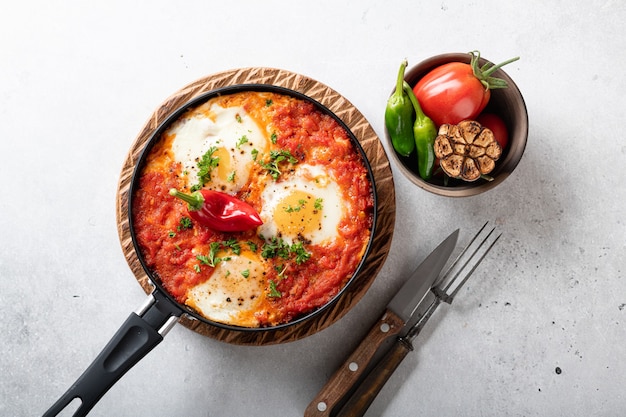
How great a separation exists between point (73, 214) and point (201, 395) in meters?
1.48

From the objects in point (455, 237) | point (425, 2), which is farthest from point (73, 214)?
point (425, 2)

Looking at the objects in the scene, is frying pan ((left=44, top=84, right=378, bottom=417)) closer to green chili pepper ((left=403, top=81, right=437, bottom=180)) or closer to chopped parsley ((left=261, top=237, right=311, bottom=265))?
chopped parsley ((left=261, top=237, right=311, bottom=265))

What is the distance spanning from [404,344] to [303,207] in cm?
117

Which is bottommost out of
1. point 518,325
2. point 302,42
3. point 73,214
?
point 73,214

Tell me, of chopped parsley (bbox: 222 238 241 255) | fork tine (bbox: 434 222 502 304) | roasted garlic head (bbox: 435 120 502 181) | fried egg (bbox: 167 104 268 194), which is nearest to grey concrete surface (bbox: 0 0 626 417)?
fork tine (bbox: 434 222 502 304)

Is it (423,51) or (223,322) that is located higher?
(423,51)

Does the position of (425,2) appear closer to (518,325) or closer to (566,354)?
(518,325)

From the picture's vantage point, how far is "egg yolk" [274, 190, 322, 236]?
10.00 feet

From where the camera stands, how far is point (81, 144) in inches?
144

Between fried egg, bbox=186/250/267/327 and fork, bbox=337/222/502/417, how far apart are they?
3.10 feet

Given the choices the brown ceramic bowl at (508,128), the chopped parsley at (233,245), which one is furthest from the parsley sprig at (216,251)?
the brown ceramic bowl at (508,128)

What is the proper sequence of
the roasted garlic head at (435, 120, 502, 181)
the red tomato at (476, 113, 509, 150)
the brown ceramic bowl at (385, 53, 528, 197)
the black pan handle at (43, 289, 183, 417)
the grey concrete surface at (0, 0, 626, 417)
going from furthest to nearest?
the grey concrete surface at (0, 0, 626, 417), the red tomato at (476, 113, 509, 150), the brown ceramic bowl at (385, 53, 528, 197), the roasted garlic head at (435, 120, 502, 181), the black pan handle at (43, 289, 183, 417)

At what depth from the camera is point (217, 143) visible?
3.07 meters

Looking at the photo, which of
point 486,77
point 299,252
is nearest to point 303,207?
point 299,252
